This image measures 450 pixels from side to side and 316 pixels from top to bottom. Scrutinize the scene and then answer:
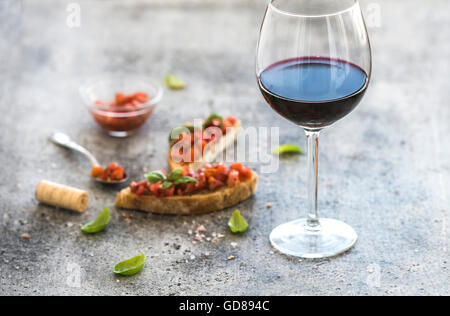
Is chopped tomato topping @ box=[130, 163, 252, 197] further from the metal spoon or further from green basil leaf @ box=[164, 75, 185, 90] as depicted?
green basil leaf @ box=[164, 75, 185, 90]

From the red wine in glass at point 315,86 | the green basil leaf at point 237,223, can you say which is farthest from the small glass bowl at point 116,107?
the red wine in glass at point 315,86

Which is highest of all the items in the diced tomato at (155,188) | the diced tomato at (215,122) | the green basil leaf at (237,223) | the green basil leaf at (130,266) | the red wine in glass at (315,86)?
the red wine in glass at (315,86)

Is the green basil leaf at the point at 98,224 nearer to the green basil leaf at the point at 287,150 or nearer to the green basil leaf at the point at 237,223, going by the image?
the green basil leaf at the point at 237,223

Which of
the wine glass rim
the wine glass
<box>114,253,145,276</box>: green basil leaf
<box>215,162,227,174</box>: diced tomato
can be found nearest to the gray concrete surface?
<box>114,253,145,276</box>: green basil leaf

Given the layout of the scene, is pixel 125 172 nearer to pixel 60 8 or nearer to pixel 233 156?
pixel 233 156

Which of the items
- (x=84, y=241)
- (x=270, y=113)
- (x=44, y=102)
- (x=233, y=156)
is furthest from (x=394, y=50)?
(x=84, y=241)

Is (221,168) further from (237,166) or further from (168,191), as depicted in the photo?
(168,191)
